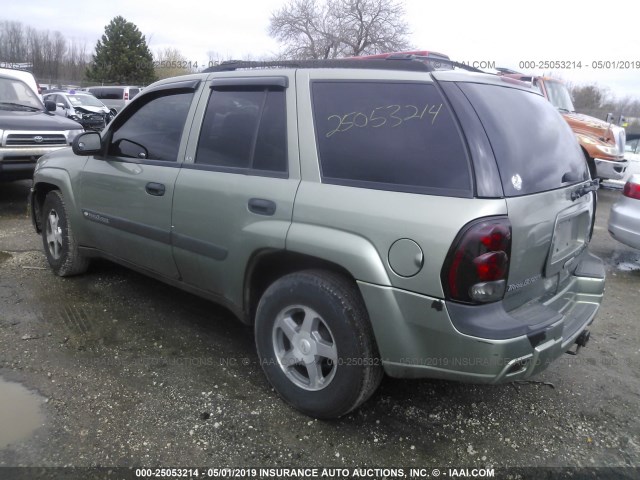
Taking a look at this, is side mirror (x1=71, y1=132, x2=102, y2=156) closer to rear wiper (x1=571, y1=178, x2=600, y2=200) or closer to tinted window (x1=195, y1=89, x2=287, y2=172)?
tinted window (x1=195, y1=89, x2=287, y2=172)

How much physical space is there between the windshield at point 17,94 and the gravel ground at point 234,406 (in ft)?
17.8

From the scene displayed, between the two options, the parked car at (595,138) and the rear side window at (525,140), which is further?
the parked car at (595,138)

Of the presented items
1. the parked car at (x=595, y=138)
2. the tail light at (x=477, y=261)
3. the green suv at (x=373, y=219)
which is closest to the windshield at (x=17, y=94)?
the green suv at (x=373, y=219)

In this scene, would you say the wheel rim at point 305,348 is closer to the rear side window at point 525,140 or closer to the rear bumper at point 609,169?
the rear side window at point 525,140

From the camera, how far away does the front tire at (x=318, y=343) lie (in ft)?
Answer: 8.00

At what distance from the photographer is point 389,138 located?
2412 millimetres

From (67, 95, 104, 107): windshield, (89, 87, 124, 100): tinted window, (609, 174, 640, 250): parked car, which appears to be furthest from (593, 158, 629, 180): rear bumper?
(89, 87, 124, 100): tinted window

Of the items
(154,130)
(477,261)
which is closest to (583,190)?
(477,261)

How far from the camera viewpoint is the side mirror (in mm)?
3846

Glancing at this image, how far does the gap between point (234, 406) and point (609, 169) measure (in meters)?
9.38

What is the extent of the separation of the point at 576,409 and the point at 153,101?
342 centimetres

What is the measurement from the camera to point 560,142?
9.30 feet

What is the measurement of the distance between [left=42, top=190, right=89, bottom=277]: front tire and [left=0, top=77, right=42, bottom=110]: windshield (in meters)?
4.61

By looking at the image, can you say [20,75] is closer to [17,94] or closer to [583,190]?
[17,94]
